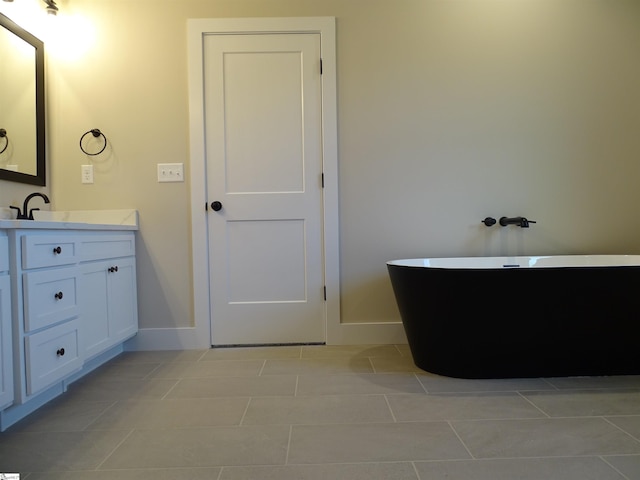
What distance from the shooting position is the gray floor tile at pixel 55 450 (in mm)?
1207

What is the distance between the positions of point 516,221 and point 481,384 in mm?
1091

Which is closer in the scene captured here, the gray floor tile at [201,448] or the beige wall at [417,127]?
the gray floor tile at [201,448]

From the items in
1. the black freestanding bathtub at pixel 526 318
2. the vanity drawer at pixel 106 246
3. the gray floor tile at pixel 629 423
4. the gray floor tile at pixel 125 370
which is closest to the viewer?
the gray floor tile at pixel 629 423

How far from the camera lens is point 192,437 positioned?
53.6 inches

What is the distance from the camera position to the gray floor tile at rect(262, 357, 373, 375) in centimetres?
198

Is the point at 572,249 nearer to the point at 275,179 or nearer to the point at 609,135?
the point at 609,135

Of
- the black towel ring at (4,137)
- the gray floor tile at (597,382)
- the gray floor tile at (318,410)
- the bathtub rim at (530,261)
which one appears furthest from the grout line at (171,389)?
the gray floor tile at (597,382)

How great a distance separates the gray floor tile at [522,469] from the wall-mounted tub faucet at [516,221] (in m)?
1.45

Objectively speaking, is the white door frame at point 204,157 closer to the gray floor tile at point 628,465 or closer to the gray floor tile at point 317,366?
the gray floor tile at point 317,366

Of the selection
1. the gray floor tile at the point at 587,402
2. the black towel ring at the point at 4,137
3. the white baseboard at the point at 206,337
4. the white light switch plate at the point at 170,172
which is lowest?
the gray floor tile at the point at 587,402

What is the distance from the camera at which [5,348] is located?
1390 millimetres

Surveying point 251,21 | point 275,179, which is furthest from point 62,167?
point 251,21

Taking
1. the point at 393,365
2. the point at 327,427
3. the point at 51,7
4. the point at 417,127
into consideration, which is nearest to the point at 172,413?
the point at 327,427

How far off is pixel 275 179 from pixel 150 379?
135 centimetres
